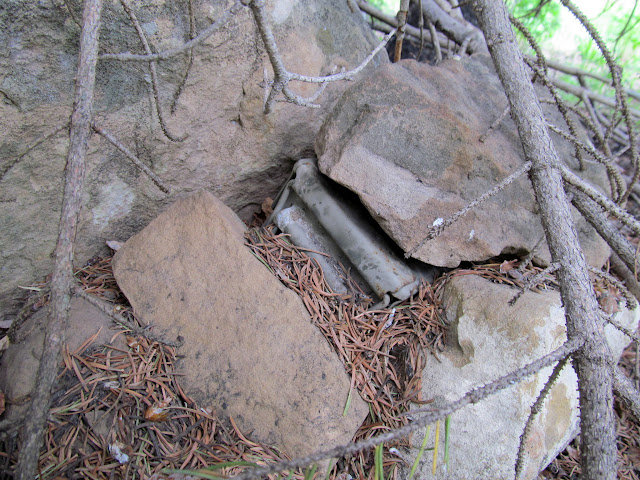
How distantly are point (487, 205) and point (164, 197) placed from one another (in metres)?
1.68

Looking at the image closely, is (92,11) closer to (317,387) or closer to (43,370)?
(43,370)

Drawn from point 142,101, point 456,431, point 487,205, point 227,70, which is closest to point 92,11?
point 142,101

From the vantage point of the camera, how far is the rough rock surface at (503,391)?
1654 millimetres

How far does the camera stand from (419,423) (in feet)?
3.46

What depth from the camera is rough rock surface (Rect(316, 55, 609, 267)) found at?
6.50 ft

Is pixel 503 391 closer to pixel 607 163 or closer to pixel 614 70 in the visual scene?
pixel 607 163

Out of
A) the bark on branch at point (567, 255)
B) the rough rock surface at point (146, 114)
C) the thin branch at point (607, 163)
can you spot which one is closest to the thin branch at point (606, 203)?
the bark on branch at point (567, 255)

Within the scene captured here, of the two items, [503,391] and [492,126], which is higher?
[492,126]

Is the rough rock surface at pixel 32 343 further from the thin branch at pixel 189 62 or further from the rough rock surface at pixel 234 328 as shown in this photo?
the thin branch at pixel 189 62

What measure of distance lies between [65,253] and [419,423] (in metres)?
1.11

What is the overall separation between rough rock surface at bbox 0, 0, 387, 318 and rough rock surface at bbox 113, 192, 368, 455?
305 millimetres

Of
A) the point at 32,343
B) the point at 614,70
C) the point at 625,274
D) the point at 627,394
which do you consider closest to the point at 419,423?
the point at 627,394

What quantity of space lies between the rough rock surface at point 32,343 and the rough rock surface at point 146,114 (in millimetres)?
339

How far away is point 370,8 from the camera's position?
11.3ft
